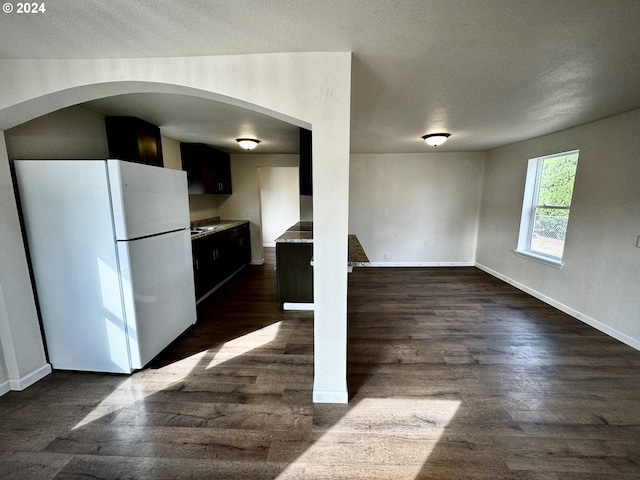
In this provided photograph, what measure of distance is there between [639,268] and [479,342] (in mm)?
1643

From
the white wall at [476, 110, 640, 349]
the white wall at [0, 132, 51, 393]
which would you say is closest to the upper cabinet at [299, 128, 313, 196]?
the white wall at [0, 132, 51, 393]

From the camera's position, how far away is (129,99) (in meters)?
2.30

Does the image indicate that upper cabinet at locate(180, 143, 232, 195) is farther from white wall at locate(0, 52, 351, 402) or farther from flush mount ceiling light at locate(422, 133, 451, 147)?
flush mount ceiling light at locate(422, 133, 451, 147)

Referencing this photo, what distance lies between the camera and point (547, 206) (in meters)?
3.72

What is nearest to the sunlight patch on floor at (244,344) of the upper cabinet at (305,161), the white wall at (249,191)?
the upper cabinet at (305,161)

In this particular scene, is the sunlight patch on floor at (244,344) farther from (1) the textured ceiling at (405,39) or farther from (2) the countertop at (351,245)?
(1) the textured ceiling at (405,39)

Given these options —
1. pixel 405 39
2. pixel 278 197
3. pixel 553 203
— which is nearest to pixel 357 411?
pixel 405 39

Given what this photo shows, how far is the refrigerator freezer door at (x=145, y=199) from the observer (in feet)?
6.42

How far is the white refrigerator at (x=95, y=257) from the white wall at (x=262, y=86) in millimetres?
498

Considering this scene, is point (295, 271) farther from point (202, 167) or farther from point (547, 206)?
point (547, 206)

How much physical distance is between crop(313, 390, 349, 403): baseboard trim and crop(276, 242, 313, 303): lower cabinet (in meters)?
1.56

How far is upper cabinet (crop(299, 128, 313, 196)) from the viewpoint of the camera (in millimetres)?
2934

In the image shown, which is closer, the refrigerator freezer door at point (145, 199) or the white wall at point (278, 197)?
the refrigerator freezer door at point (145, 199)

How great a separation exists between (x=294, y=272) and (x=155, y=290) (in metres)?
1.55
